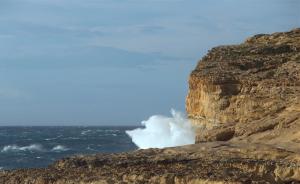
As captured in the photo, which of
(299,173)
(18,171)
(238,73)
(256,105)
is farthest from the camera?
(238,73)

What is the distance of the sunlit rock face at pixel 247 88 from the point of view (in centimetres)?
1995

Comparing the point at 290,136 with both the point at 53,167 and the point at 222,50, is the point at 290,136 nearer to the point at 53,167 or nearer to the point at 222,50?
the point at 53,167

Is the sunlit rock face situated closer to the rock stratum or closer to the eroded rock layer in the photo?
the rock stratum

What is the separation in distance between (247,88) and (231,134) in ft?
11.6

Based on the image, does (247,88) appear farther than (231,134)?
Yes

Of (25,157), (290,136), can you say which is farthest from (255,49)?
(25,157)

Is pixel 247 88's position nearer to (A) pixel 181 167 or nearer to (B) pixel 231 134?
(B) pixel 231 134

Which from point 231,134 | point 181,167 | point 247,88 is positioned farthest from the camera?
point 247,88

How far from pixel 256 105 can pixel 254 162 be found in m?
7.56

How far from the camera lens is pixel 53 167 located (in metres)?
17.2

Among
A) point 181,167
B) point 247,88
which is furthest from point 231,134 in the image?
point 181,167

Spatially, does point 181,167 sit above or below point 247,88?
below

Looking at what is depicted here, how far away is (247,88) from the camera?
2303 cm

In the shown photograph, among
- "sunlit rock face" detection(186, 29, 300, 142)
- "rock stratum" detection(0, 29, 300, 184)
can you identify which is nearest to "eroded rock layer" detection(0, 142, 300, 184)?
"rock stratum" detection(0, 29, 300, 184)
